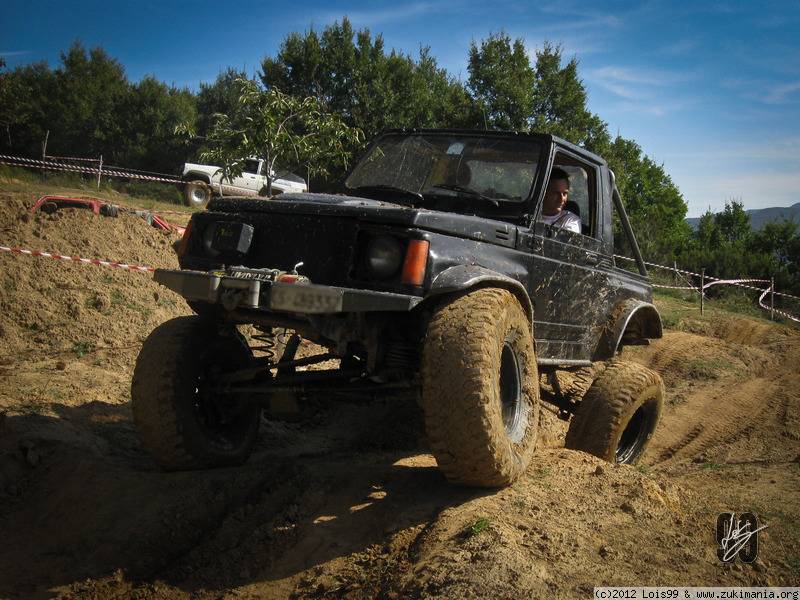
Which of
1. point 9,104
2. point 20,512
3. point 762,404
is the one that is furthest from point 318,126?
point 9,104

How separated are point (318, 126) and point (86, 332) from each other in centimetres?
473

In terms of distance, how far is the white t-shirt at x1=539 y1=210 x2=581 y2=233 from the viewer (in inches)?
201

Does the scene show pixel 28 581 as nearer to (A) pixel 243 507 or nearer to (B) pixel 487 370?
(A) pixel 243 507

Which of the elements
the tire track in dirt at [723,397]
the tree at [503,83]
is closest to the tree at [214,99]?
the tree at [503,83]

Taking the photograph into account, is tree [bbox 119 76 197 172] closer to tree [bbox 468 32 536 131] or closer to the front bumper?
tree [bbox 468 32 536 131]

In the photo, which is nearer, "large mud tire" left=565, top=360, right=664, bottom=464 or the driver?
"large mud tire" left=565, top=360, right=664, bottom=464

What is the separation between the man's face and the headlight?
72.9 inches

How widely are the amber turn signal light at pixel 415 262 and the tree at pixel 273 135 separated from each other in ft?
24.1

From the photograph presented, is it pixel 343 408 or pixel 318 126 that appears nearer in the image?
pixel 343 408

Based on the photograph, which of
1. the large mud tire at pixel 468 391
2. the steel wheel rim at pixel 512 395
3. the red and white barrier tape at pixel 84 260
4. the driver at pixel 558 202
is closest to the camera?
the large mud tire at pixel 468 391

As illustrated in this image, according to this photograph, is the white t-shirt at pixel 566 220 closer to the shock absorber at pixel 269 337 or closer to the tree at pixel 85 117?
the shock absorber at pixel 269 337

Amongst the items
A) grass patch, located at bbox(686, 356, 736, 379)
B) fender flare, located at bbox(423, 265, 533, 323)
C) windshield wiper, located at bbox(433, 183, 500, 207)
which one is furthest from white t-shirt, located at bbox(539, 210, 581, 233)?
grass patch, located at bbox(686, 356, 736, 379)

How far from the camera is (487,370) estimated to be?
133 inches
